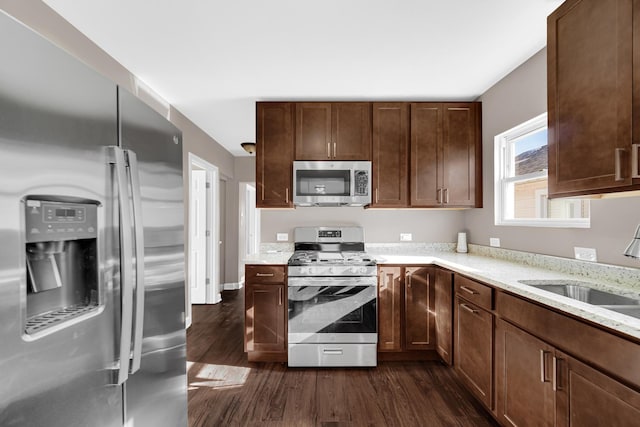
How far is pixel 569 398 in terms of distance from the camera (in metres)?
1.27

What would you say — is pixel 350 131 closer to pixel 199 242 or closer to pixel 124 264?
pixel 124 264

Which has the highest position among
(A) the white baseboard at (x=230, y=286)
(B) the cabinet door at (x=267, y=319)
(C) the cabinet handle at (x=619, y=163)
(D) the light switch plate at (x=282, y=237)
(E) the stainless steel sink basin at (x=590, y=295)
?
(C) the cabinet handle at (x=619, y=163)

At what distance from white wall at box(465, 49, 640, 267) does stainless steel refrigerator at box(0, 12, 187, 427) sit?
231cm

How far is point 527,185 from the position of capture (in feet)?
8.59

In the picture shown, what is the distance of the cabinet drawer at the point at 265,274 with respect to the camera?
2.71 m

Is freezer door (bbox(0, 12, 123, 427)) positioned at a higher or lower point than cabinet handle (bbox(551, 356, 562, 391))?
higher

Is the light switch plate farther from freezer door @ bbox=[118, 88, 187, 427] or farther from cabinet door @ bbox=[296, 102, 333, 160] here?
freezer door @ bbox=[118, 88, 187, 427]

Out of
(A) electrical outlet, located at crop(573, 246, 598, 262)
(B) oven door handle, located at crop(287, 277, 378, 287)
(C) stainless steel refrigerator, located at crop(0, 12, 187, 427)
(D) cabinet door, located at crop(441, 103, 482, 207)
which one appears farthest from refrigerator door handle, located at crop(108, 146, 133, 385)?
(D) cabinet door, located at crop(441, 103, 482, 207)

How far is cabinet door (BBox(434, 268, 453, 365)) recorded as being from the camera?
2.43 metres

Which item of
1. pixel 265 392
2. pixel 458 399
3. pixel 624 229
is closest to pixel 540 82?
pixel 624 229

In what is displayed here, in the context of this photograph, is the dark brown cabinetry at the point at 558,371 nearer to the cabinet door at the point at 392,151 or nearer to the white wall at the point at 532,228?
the white wall at the point at 532,228

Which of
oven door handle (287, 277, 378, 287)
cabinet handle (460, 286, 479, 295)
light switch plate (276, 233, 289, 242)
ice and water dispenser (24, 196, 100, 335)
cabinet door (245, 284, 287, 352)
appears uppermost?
ice and water dispenser (24, 196, 100, 335)

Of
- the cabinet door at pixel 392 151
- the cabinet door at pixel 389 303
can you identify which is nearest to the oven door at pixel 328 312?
the cabinet door at pixel 389 303

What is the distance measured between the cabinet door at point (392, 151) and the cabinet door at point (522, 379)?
61.6 inches
